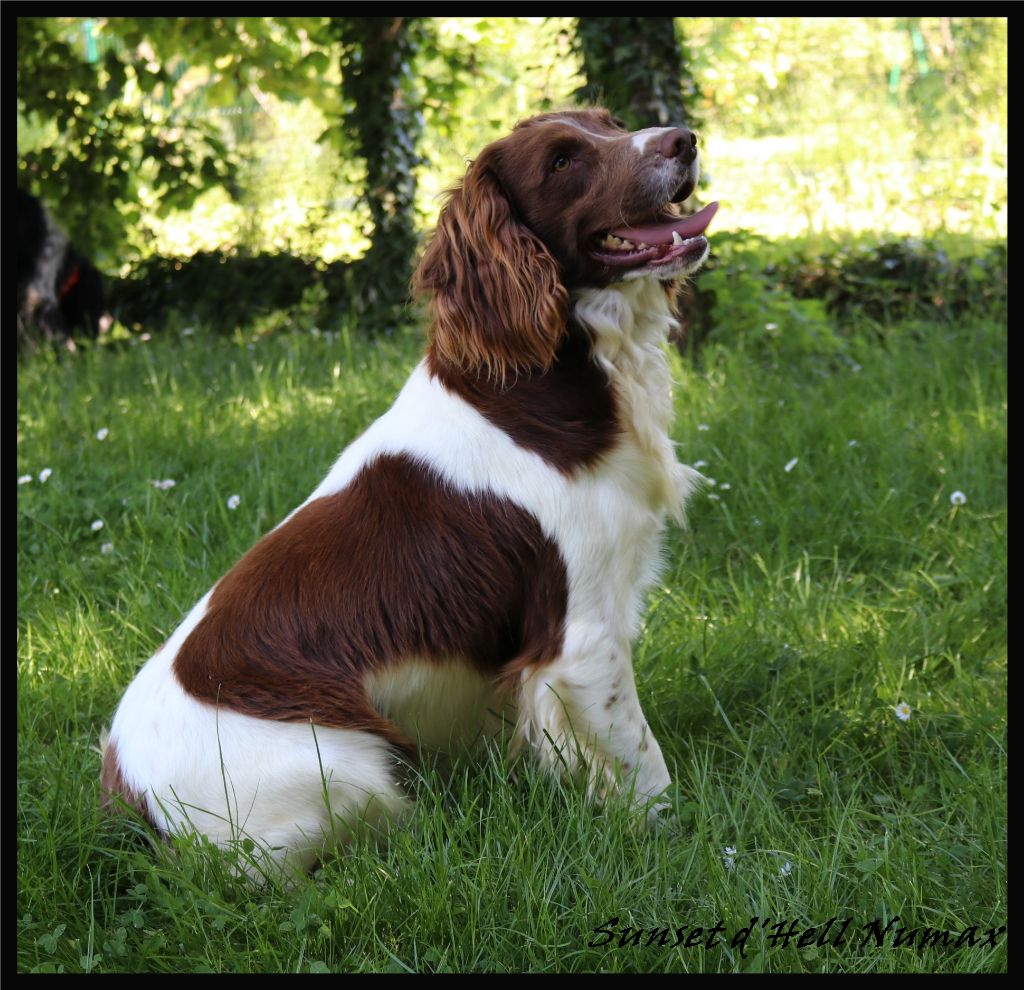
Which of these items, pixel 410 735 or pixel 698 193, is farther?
pixel 698 193

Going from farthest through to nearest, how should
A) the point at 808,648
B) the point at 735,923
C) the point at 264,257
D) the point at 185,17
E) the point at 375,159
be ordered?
the point at 264,257, the point at 375,159, the point at 185,17, the point at 808,648, the point at 735,923

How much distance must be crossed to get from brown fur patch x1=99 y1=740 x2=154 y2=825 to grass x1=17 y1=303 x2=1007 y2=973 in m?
0.05

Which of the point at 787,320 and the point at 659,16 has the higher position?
the point at 659,16

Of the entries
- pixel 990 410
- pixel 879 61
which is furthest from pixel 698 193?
pixel 879 61

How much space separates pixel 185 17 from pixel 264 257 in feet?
6.30

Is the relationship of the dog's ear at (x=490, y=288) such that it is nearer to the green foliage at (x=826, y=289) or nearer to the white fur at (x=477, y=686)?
the white fur at (x=477, y=686)

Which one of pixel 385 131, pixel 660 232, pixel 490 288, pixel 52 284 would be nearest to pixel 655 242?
pixel 660 232

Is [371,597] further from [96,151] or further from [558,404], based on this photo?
[96,151]

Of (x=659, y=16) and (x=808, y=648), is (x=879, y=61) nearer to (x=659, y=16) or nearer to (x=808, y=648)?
(x=659, y=16)

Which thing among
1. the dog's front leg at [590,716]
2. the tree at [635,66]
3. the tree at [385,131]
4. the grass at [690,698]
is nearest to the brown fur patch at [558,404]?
the dog's front leg at [590,716]

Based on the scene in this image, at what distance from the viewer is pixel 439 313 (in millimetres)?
2670

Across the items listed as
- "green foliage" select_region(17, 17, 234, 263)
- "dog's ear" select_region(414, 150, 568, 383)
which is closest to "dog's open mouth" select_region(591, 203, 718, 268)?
"dog's ear" select_region(414, 150, 568, 383)

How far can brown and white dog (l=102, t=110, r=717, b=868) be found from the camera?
7.87 ft

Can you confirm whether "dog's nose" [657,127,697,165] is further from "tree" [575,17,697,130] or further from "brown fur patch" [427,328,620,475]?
"tree" [575,17,697,130]
